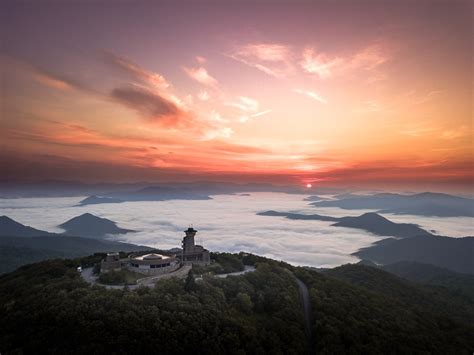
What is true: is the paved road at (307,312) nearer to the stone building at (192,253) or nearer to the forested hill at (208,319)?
the forested hill at (208,319)

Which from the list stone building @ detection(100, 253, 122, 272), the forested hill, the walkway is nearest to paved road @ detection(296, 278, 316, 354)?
the forested hill

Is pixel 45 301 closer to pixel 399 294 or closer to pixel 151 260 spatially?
pixel 151 260

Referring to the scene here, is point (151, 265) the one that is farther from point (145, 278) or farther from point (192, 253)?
point (192, 253)

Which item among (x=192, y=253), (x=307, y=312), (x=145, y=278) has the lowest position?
(x=307, y=312)

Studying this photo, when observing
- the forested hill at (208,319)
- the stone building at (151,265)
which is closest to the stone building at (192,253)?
the stone building at (151,265)

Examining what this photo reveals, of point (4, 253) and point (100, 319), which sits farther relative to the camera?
point (4, 253)

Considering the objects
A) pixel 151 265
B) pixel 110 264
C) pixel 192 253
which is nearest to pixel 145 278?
pixel 151 265

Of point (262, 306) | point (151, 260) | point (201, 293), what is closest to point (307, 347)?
point (262, 306)
